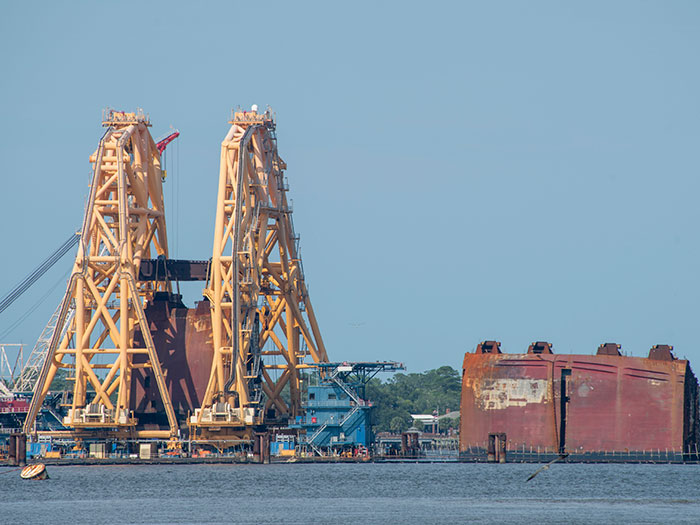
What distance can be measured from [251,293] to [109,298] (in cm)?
1228

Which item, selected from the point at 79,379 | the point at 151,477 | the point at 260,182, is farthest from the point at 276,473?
the point at 260,182

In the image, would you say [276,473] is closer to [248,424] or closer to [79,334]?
[248,424]

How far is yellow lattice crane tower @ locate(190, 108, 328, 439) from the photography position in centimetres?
13675

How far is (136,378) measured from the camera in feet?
474

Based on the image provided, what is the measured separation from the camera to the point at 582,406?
137500mm

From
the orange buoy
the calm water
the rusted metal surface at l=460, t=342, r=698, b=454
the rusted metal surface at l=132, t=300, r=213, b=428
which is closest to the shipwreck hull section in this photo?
the rusted metal surface at l=460, t=342, r=698, b=454

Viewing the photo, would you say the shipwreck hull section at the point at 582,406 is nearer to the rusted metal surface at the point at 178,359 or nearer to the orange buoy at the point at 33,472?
the rusted metal surface at the point at 178,359

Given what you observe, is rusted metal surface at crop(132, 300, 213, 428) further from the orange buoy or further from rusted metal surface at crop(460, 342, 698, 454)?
the orange buoy

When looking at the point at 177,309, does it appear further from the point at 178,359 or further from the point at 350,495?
the point at 350,495

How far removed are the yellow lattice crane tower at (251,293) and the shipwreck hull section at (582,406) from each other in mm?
18016

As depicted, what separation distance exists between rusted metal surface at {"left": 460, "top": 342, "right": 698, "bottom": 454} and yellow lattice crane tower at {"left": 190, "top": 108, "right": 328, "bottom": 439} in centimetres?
1810

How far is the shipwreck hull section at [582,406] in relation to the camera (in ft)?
445

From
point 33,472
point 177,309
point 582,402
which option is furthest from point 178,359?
point 582,402

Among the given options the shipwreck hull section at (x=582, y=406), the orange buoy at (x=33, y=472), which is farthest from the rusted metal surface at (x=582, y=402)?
the orange buoy at (x=33, y=472)
